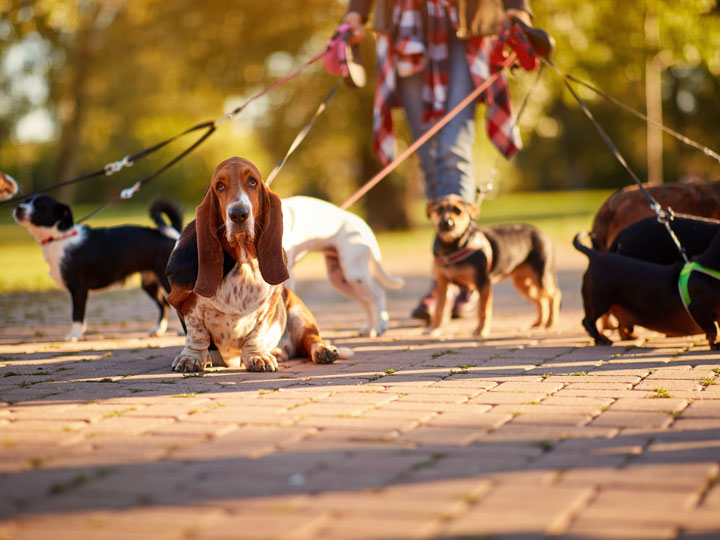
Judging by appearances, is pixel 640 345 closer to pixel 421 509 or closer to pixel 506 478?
pixel 506 478

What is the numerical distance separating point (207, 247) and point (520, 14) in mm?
3592

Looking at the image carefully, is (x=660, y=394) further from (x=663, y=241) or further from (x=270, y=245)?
(x=663, y=241)

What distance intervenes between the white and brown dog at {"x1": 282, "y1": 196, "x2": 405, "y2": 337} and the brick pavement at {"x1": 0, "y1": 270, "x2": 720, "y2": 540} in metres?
1.08

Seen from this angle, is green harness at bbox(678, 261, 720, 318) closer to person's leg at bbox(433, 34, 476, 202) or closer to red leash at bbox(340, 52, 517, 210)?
person's leg at bbox(433, 34, 476, 202)

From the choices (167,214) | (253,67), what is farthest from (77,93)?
(167,214)

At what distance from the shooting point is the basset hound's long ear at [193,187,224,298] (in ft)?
15.4

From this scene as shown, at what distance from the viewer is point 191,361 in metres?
4.96

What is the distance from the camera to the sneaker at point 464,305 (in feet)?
26.0

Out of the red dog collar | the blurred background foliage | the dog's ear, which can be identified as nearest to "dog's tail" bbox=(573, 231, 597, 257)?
the red dog collar

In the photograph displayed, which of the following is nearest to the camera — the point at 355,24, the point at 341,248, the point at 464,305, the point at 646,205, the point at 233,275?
the point at 233,275

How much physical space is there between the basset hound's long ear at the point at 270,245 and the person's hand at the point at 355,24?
9.10ft

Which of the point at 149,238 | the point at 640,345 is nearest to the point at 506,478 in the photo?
the point at 640,345

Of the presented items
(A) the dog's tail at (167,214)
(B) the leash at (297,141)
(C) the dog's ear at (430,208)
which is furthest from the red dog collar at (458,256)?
(A) the dog's tail at (167,214)

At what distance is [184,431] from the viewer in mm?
3439
